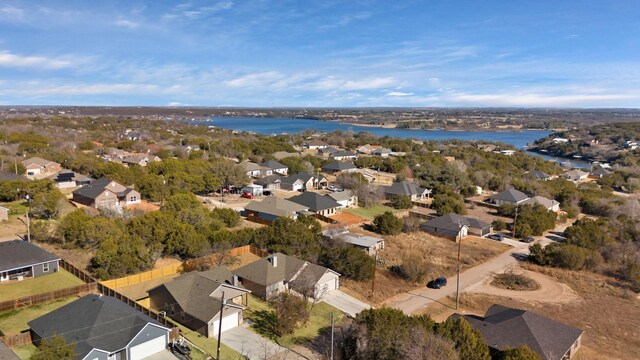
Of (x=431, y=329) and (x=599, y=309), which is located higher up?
(x=431, y=329)

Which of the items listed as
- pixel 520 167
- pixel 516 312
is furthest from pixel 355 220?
pixel 520 167

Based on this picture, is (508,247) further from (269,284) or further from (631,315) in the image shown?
(269,284)

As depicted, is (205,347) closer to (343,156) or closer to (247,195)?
(247,195)

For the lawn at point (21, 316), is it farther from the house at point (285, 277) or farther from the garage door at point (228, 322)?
the house at point (285, 277)

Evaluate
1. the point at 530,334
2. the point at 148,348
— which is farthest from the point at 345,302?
A: the point at 148,348

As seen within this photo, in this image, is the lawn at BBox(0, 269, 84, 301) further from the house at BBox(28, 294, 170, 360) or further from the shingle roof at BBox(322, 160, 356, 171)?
the shingle roof at BBox(322, 160, 356, 171)

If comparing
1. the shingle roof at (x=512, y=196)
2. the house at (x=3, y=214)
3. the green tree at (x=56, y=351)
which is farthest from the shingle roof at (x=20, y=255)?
the shingle roof at (x=512, y=196)
